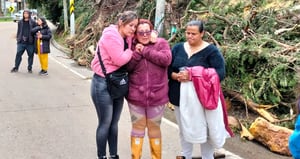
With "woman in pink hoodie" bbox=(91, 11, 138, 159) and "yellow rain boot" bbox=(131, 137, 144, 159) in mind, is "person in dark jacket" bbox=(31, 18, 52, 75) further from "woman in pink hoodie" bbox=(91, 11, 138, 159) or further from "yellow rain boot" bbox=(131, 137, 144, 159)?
"yellow rain boot" bbox=(131, 137, 144, 159)

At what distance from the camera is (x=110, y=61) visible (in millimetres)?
4039

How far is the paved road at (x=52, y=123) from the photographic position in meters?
5.19

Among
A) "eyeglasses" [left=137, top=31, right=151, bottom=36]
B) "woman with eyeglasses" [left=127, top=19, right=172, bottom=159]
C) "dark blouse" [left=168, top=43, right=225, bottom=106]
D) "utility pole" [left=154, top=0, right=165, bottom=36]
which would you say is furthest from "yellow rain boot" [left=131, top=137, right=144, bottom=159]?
"utility pole" [left=154, top=0, right=165, bottom=36]

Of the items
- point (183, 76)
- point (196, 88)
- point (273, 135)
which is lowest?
point (273, 135)

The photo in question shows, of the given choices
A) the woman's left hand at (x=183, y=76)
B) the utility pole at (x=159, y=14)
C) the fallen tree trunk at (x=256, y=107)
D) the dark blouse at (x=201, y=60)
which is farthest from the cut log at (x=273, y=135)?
the utility pole at (x=159, y=14)

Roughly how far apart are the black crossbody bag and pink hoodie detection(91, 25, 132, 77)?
0.14 ft

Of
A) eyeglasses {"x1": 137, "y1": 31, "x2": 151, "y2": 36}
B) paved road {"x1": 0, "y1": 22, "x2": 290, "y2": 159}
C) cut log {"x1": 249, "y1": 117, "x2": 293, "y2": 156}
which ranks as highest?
eyeglasses {"x1": 137, "y1": 31, "x2": 151, "y2": 36}

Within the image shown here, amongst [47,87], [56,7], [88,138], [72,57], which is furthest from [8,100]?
[56,7]

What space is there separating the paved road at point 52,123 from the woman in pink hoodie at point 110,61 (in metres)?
0.80

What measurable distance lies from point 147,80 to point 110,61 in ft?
1.38

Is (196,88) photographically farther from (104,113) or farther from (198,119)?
(104,113)

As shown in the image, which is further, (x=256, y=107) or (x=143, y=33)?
(x=256, y=107)

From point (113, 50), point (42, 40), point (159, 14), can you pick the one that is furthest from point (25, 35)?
point (113, 50)

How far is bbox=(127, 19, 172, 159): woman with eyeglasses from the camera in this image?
4.04m
